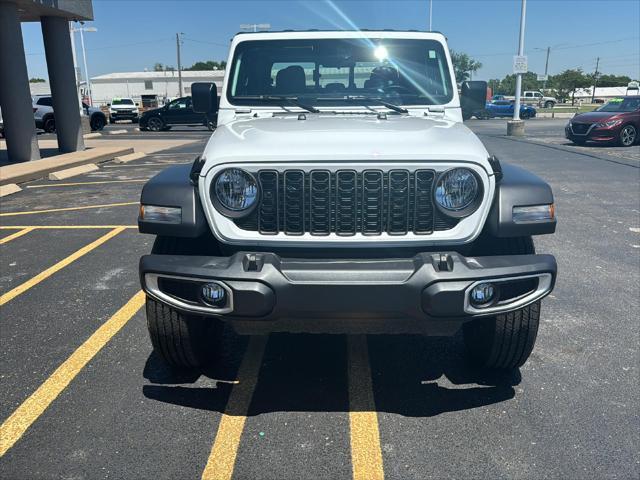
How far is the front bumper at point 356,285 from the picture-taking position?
8.32 ft

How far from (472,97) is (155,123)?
87.6ft

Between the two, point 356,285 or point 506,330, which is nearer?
point 356,285

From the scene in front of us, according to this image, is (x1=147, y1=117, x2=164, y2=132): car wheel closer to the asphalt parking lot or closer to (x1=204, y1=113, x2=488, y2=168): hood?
the asphalt parking lot

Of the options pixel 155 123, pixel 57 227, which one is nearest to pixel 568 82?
pixel 155 123

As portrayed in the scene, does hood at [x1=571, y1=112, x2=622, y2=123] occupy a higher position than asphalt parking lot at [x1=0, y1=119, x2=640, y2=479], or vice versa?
hood at [x1=571, y1=112, x2=622, y2=123]

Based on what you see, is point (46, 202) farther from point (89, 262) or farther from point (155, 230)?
point (155, 230)

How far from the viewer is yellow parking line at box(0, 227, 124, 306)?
4.88 metres

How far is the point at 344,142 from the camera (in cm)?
282

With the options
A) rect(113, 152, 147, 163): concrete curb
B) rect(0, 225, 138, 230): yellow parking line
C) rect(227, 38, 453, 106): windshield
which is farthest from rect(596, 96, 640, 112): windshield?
rect(0, 225, 138, 230): yellow parking line

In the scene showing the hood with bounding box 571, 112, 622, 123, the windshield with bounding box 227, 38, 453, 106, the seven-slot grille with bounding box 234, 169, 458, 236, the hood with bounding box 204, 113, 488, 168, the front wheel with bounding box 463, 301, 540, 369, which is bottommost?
the front wheel with bounding box 463, 301, 540, 369

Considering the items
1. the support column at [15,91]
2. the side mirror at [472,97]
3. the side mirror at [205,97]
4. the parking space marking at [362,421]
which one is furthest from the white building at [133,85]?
the parking space marking at [362,421]

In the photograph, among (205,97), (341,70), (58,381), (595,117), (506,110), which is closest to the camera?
(58,381)

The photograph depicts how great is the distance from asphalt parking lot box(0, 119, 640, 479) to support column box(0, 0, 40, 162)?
31.2ft

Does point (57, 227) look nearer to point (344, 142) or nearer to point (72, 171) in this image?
point (72, 171)
